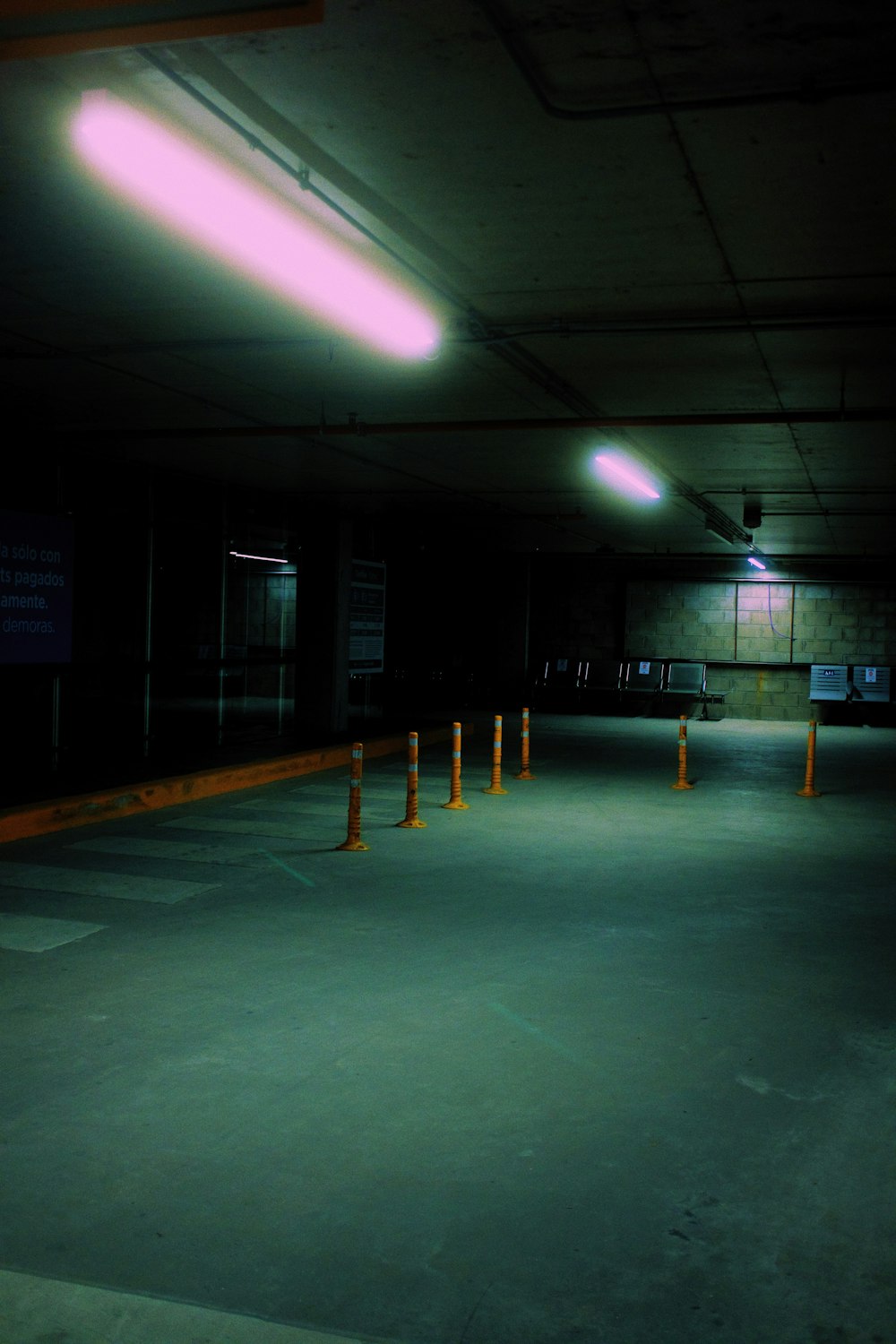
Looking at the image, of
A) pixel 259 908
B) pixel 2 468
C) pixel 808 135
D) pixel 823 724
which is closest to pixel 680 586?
pixel 823 724

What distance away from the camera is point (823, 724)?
93.9 feet

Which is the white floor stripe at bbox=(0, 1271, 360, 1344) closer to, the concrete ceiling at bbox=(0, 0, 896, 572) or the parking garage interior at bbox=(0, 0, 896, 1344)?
the parking garage interior at bbox=(0, 0, 896, 1344)

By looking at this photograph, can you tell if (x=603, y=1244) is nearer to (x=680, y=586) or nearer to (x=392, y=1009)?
(x=392, y=1009)

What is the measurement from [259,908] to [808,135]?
5908 mm

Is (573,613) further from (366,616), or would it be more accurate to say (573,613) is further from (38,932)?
(38,932)

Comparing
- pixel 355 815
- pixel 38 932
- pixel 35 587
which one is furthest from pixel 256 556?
pixel 38 932

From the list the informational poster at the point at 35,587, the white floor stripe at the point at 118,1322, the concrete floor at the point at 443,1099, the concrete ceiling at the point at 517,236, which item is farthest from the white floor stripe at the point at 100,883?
the informational poster at the point at 35,587

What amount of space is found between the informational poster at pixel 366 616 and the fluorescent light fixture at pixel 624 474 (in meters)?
6.07

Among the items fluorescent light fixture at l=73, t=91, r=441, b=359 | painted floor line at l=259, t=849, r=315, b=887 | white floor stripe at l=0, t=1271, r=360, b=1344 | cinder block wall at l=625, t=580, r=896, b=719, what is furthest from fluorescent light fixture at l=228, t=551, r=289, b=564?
white floor stripe at l=0, t=1271, r=360, b=1344

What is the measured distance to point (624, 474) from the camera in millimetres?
15031

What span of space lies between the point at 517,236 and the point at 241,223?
5.23 feet

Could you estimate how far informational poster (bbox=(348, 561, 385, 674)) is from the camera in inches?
827

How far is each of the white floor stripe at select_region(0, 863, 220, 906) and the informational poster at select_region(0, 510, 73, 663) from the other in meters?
5.25

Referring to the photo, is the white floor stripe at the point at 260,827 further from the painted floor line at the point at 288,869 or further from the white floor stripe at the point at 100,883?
the white floor stripe at the point at 100,883
